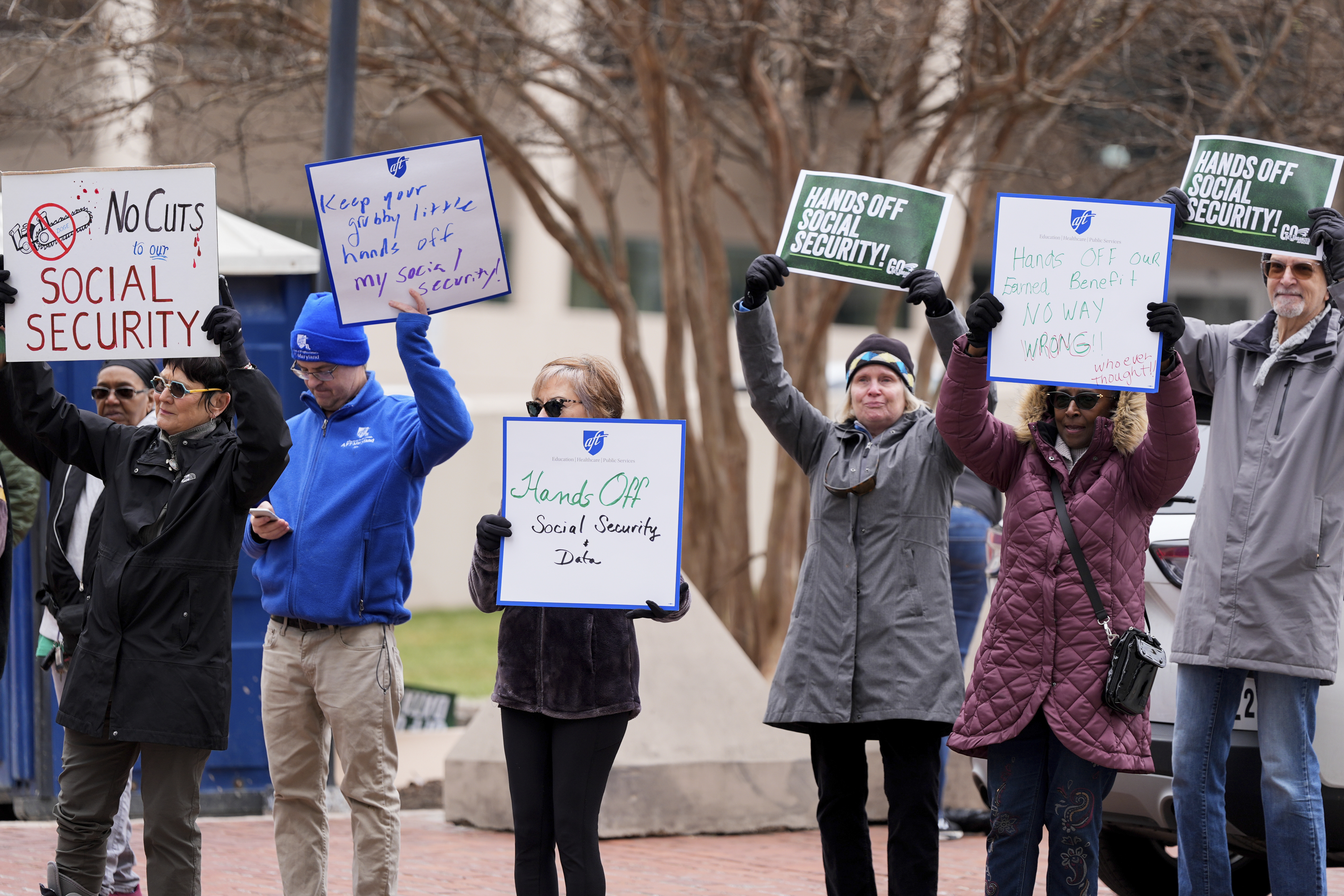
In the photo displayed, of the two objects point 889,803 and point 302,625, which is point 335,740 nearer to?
point 302,625

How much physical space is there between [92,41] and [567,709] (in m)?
5.99

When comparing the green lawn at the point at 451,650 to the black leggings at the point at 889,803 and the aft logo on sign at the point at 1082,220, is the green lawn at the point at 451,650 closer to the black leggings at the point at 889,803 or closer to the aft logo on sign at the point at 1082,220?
the black leggings at the point at 889,803

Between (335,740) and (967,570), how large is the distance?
3464mm

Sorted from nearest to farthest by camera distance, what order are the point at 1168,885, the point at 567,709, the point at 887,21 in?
the point at 567,709 → the point at 1168,885 → the point at 887,21

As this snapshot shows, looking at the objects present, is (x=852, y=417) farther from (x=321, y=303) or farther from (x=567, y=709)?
(x=321, y=303)

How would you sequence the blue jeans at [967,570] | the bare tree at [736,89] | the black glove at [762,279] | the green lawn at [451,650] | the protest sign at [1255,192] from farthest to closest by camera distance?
the green lawn at [451,650] → the bare tree at [736,89] → the blue jeans at [967,570] → the protest sign at [1255,192] → the black glove at [762,279]

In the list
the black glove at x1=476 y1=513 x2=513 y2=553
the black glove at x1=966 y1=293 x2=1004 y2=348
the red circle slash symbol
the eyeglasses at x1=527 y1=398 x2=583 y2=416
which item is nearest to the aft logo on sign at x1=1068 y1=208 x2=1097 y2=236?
the black glove at x1=966 y1=293 x2=1004 y2=348

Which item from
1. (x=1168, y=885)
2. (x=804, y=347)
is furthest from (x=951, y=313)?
(x=804, y=347)

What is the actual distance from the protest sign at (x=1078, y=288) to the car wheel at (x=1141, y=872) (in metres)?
2.21

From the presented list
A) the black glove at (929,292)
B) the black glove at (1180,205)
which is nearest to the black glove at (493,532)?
the black glove at (929,292)

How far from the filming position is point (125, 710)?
451 centimetres

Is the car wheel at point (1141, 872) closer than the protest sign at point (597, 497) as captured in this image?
No

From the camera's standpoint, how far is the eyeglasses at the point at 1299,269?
491 cm

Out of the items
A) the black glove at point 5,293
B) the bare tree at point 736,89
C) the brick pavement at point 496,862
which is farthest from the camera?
the bare tree at point 736,89
